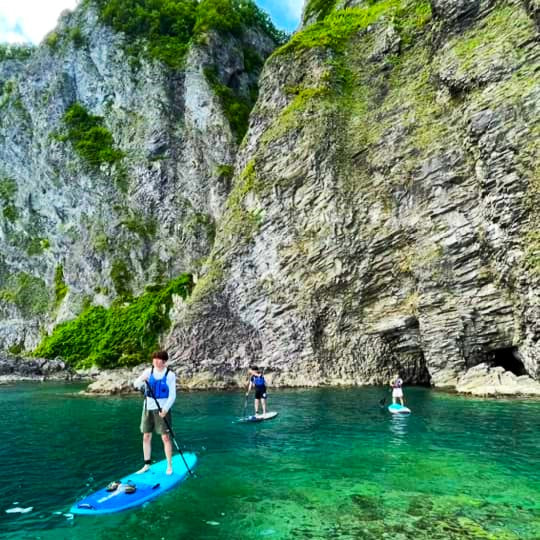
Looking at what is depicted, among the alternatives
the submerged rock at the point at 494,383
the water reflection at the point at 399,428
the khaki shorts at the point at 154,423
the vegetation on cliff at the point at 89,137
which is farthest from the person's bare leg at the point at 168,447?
the vegetation on cliff at the point at 89,137

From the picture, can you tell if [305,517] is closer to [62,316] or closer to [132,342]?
[132,342]

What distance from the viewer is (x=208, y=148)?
72.0m

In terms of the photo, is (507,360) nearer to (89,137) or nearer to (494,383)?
(494,383)

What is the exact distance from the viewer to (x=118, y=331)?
207 ft

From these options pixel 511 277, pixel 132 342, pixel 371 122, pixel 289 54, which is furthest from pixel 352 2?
pixel 132 342

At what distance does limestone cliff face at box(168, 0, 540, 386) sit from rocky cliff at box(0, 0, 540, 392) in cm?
16

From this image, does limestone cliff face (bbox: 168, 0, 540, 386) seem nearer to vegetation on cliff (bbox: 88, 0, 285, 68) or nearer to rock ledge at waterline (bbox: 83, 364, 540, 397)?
rock ledge at waterline (bbox: 83, 364, 540, 397)

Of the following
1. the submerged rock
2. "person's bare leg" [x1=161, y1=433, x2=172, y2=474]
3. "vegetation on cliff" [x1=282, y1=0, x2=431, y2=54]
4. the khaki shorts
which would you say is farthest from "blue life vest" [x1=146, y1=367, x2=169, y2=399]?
"vegetation on cliff" [x1=282, y1=0, x2=431, y2=54]

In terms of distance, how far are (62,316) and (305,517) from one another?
75.2m

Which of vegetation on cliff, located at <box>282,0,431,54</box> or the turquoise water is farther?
vegetation on cliff, located at <box>282,0,431,54</box>

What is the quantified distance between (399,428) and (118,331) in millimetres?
50981

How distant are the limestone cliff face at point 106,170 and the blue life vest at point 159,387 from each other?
57.3 metres

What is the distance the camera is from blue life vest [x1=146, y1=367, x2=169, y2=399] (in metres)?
11.4

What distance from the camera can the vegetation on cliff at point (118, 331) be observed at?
59.8 m
